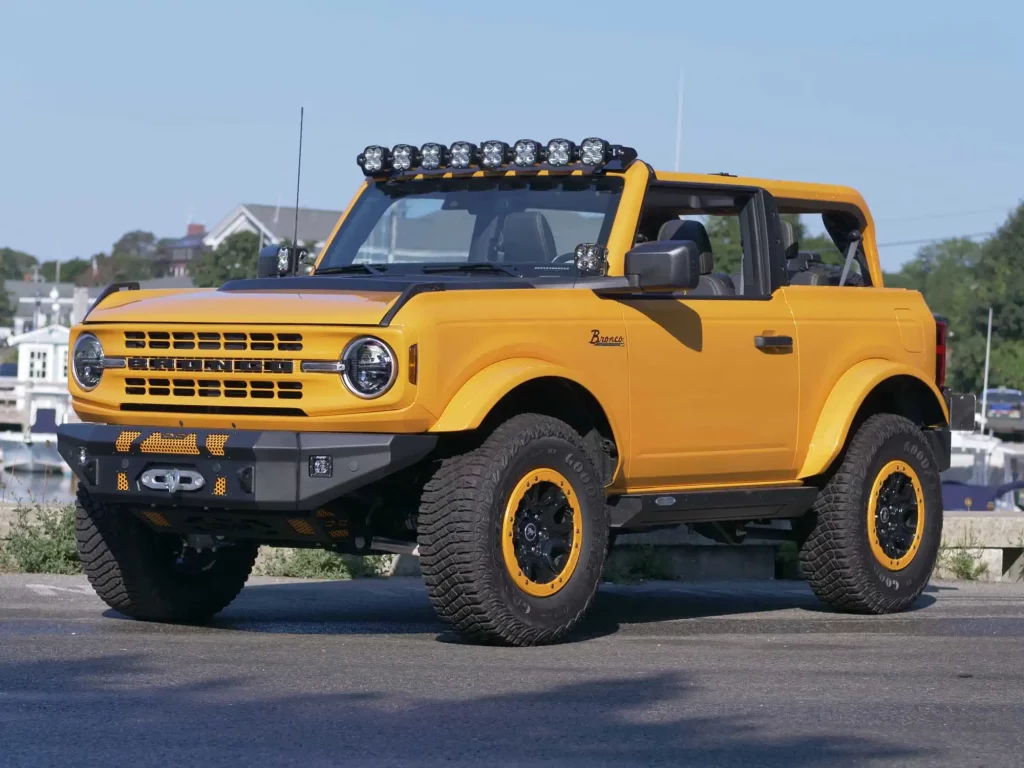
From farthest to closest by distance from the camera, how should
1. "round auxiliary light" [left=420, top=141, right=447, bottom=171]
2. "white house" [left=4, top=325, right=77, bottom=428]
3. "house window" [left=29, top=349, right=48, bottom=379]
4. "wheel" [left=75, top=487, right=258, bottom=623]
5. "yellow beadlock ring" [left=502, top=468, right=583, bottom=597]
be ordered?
"house window" [left=29, top=349, right=48, bottom=379] → "white house" [left=4, top=325, right=77, bottom=428] → "round auxiliary light" [left=420, top=141, right=447, bottom=171] → "wheel" [left=75, top=487, right=258, bottom=623] → "yellow beadlock ring" [left=502, top=468, right=583, bottom=597]

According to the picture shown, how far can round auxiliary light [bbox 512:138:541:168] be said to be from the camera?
9172mm

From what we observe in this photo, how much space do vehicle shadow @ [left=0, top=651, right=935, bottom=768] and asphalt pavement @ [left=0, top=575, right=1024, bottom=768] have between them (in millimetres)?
12

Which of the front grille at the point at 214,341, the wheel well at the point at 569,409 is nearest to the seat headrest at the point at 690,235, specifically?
the wheel well at the point at 569,409

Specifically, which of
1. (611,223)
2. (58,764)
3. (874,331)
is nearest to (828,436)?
(874,331)

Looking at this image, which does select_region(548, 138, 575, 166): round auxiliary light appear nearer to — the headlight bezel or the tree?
the headlight bezel

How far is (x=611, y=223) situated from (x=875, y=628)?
2294 mm

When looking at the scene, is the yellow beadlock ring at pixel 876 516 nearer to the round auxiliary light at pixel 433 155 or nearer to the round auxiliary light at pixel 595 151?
the round auxiliary light at pixel 595 151

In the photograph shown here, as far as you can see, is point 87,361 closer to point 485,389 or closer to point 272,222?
point 485,389

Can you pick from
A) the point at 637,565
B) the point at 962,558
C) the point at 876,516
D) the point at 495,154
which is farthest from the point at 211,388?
the point at 962,558

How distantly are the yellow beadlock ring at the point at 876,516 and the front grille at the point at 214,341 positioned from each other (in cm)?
351

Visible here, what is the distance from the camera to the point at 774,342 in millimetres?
9281

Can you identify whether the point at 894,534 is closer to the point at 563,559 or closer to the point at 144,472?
the point at 563,559

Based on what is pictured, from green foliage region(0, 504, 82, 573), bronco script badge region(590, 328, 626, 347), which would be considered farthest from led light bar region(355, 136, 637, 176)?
green foliage region(0, 504, 82, 573)

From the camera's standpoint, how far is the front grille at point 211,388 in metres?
7.66
